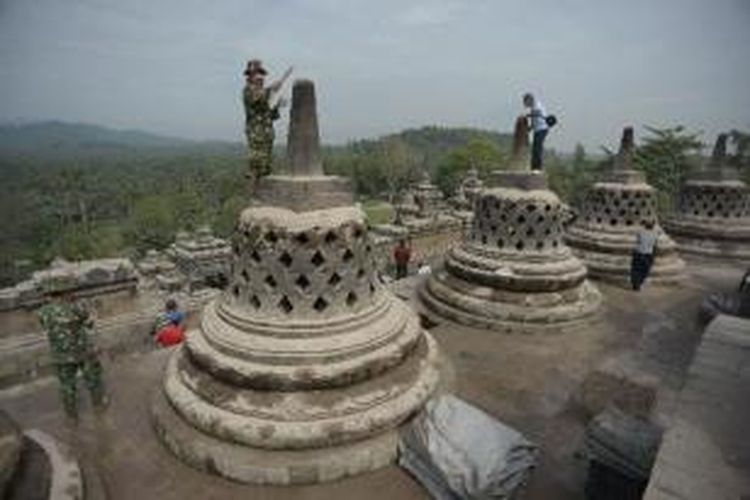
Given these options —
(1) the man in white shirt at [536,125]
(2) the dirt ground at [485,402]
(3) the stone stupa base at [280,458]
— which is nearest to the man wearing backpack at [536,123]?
(1) the man in white shirt at [536,125]

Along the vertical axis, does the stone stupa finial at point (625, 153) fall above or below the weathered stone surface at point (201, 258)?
above

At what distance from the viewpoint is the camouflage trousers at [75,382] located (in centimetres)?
556

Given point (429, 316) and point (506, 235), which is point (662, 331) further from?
point (429, 316)

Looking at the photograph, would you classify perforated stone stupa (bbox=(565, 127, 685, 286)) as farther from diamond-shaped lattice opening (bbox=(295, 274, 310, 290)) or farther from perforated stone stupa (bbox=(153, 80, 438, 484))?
diamond-shaped lattice opening (bbox=(295, 274, 310, 290))

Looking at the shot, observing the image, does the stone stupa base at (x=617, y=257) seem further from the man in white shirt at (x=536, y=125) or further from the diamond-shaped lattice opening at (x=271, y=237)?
the diamond-shaped lattice opening at (x=271, y=237)

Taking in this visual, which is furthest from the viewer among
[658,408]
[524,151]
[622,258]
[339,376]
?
[622,258]

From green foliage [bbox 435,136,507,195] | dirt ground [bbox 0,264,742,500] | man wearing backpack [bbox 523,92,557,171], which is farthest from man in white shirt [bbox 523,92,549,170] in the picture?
green foliage [bbox 435,136,507,195]

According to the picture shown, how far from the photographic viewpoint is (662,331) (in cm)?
847

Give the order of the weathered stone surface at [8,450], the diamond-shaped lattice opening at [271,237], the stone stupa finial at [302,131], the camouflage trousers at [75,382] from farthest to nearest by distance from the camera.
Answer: the camouflage trousers at [75,382], the stone stupa finial at [302,131], the diamond-shaped lattice opening at [271,237], the weathered stone surface at [8,450]

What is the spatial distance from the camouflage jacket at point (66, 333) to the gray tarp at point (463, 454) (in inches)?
145

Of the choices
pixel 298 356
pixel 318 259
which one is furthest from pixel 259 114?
pixel 298 356

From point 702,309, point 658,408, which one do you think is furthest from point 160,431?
point 702,309

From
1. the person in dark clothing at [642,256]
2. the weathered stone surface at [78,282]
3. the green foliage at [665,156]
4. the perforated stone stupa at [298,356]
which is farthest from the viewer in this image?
the green foliage at [665,156]

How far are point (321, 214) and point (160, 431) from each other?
2.59 m
